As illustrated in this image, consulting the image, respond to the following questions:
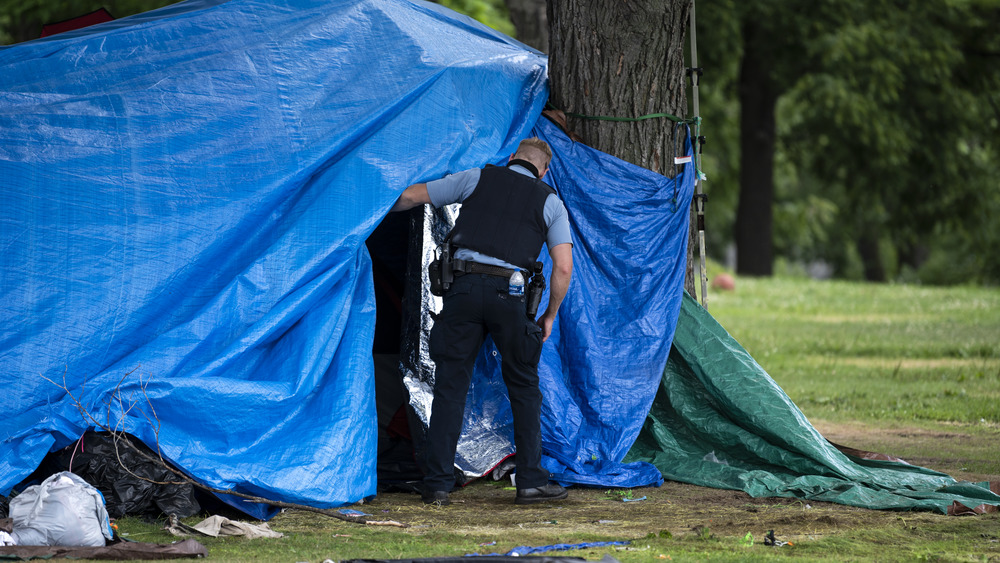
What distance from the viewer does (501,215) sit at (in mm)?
5469

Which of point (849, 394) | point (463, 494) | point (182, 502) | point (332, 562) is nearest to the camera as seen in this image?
point (332, 562)

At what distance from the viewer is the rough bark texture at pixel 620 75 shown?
655 centimetres

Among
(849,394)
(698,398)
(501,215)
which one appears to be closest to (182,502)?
(501,215)

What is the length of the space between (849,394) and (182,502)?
254 inches

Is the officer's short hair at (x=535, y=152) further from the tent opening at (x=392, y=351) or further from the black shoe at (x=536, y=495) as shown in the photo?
the black shoe at (x=536, y=495)

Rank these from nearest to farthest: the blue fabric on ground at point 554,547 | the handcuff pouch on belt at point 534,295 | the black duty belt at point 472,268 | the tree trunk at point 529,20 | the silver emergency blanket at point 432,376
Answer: the blue fabric on ground at point 554,547
the black duty belt at point 472,268
the handcuff pouch on belt at point 534,295
the silver emergency blanket at point 432,376
the tree trunk at point 529,20

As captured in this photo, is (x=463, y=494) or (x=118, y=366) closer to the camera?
(x=118, y=366)

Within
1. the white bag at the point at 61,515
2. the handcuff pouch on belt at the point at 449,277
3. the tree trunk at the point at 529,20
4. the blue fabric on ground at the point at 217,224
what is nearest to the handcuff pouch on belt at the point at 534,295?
the handcuff pouch on belt at the point at 449,277

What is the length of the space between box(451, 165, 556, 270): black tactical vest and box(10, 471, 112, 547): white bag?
84.9 inches

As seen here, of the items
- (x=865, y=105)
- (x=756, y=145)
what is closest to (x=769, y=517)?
(x=865, y=105)

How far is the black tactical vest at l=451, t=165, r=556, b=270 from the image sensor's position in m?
5.44

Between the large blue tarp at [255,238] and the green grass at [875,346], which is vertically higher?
the large blue tarp at [255,238]

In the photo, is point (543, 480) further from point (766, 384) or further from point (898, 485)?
point (898, 485)

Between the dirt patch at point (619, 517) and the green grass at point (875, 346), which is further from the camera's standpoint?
the green grass at point (875, 346)
